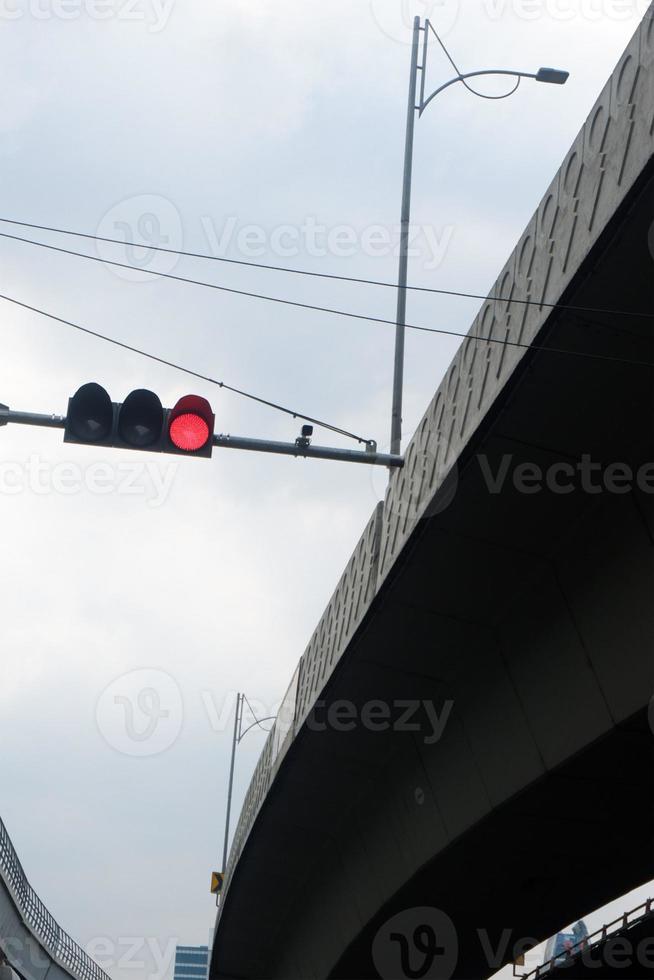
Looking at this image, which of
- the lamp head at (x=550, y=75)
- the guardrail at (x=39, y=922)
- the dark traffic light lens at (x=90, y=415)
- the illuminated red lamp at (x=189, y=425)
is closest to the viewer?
the dark traffic light lens at (x=90, y=415)

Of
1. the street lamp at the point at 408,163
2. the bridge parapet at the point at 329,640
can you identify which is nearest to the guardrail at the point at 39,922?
the bridge parapet at the point at 329,640

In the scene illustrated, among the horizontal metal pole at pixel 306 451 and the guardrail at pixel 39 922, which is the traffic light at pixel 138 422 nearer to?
the horizontal metal pole at pixel 306 451

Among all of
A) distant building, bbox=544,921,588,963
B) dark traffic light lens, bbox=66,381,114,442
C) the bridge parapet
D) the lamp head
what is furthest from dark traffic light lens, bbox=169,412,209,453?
distant building, bbox=544,921,588,963

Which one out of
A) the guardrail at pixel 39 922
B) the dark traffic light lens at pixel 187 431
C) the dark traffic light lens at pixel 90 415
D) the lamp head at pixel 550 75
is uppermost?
the lamp head at pixel 550 75

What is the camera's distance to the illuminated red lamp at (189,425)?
9820 mm

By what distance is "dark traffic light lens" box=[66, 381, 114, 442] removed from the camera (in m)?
9.65

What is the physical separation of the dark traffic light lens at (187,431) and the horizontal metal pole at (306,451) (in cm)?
44

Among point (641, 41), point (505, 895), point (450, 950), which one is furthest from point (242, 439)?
point (450, 950)

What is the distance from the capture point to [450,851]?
14.7 metres

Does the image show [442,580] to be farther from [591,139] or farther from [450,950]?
[450,950]

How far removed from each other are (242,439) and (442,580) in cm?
247

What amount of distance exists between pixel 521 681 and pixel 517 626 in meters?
0.57

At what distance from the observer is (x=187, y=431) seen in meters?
9.84

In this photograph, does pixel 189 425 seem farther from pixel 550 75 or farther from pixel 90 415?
pixel 550 75
